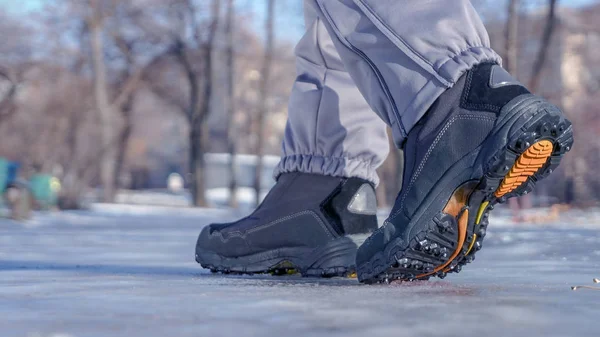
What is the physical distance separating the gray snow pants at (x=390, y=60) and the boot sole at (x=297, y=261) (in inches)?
6.3

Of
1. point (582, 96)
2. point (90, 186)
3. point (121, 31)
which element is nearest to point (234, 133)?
point (121, 31)

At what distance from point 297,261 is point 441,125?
1.53 ft

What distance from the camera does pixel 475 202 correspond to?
126 cm

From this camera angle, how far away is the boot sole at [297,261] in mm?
1559

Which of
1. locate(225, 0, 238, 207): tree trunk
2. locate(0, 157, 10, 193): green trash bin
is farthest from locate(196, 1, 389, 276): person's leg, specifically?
locate(225, 0, 238, 207): tree trunk

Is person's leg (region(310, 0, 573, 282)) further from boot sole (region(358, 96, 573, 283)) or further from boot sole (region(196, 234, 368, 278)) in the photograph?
boot sole (region(196, 234, 368, 278))

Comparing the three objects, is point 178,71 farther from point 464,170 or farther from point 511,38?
point 464,170

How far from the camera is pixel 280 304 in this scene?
100cm

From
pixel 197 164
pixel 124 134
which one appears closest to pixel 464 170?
pixel 197 164

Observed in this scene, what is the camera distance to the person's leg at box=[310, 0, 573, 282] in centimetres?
123

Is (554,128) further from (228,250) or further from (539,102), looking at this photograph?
(228,250)

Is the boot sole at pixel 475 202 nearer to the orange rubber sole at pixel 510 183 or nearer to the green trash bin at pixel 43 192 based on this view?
the orange rubber sole at pixel 510 183

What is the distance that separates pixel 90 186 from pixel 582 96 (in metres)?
18.5

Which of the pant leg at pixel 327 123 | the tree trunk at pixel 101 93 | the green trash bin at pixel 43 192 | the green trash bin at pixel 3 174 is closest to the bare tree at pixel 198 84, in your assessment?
the tree trunk at pixel 101 93
